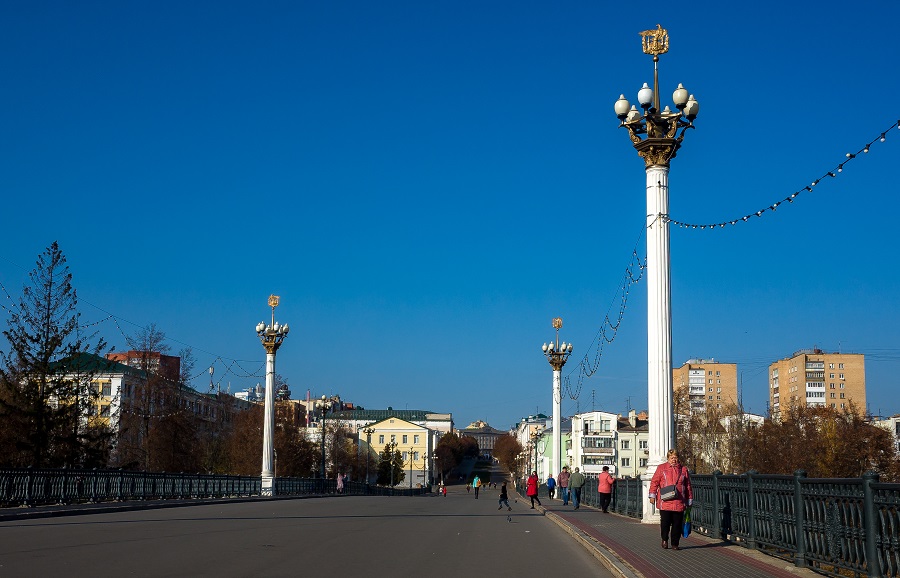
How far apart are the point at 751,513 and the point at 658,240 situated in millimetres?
9390

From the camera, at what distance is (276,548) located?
49.9 ft

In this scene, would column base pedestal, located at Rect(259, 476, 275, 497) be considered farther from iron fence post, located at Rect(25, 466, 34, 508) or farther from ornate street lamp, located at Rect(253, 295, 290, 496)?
iron fence post, located at Rect(25, 466, 34, 508)

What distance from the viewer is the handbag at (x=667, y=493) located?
48.0ft

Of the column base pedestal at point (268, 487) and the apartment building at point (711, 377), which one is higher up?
the apartment building at point (711, 377)

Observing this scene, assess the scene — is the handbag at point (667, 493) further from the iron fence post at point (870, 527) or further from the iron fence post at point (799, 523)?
the iron fence post at point (870, 527)

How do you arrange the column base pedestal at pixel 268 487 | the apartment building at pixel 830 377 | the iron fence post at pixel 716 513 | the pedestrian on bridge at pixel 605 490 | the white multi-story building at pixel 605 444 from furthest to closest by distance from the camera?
the apartment building at pixel 830 377 < the white multi-story building at pixel 605 444 < the column base pedestal at pixel 268 487 < the pedestrian on bridge at pixel 605 490 < the iron fence post at pixel 716 513

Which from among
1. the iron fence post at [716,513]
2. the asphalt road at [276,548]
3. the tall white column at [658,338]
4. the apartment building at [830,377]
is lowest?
the asphalt road at [276,548]

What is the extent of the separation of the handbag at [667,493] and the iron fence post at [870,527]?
4.95 meters

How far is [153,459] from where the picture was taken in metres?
60.5

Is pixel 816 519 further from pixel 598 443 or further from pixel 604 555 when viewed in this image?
pixel 598 443

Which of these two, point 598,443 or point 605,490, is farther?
point 598,443

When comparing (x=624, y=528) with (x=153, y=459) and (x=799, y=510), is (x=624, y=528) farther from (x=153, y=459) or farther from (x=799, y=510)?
(x=153, y=459)

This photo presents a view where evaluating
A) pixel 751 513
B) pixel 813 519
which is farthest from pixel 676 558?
pixel 813 519

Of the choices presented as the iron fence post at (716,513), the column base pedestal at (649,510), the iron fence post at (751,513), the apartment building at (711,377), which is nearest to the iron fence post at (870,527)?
the iron fence post at (751,513)
